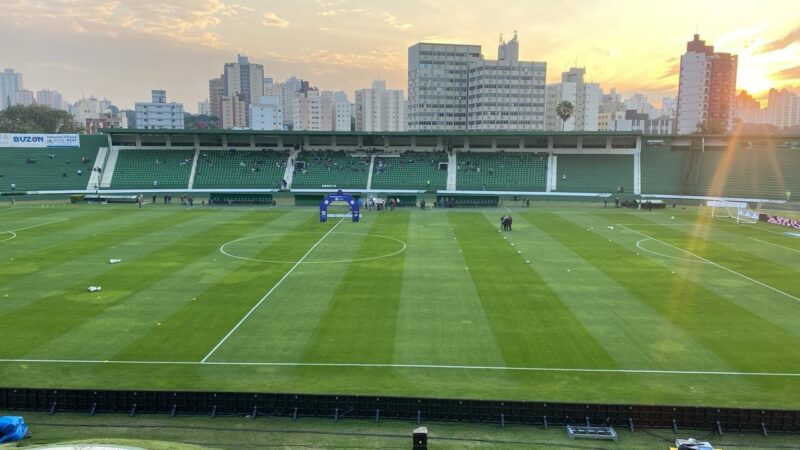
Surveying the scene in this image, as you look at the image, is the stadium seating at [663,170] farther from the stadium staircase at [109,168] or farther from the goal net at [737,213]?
the stadium staircase at [109,168]

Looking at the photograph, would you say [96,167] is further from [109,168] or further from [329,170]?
[329,170]

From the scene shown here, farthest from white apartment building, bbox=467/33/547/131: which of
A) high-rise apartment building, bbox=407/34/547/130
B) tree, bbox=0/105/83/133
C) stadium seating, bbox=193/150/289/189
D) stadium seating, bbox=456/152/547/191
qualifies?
tree, bbox=0/105/83/133

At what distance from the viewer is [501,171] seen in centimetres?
8081

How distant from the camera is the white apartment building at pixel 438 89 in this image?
18350 centimetres

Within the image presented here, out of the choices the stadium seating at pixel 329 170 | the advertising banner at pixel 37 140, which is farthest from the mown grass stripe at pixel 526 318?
the advertising banner at pixel 37 140

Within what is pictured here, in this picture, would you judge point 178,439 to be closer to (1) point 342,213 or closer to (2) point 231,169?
(1) point 342,213

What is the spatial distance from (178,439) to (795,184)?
7715 centimetres

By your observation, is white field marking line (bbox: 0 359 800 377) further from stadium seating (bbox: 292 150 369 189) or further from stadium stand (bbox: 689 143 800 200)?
stadium stand (bbox: 689 143 800 200)

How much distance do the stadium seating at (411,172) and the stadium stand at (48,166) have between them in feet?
132

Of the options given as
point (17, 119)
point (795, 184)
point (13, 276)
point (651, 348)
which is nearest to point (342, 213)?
point (13, 276)

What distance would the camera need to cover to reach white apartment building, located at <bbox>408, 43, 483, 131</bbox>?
18350cm

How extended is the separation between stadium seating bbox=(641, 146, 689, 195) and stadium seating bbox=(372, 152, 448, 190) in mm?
27165

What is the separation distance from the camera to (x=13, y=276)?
3206 centimetres

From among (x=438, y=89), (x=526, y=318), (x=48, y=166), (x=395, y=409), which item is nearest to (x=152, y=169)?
(x=48, y=166)
